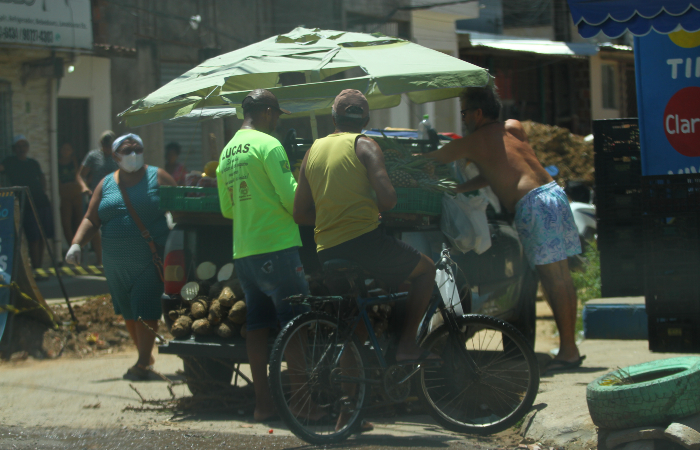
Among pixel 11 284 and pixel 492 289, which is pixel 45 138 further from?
pixel 492 289

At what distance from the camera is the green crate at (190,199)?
5176 millimetres

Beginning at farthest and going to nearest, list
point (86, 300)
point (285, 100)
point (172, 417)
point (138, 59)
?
point (138, 59), point (86, 300), point (285, 100), point (172, 417)

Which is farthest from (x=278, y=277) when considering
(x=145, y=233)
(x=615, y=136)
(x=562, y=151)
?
(x=562, y=151)

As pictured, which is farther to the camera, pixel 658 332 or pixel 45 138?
pixel 45 138

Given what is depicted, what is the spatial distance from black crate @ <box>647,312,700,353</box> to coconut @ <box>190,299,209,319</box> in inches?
110

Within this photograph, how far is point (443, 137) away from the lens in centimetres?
708

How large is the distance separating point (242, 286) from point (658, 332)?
255 cm

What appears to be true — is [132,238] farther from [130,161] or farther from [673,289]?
[673,289]

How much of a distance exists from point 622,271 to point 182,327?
3.16 metres

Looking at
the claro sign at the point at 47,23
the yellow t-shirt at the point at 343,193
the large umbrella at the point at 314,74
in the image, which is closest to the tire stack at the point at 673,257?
the large umbrella at the point at 314,74

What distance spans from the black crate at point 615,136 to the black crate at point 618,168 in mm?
43

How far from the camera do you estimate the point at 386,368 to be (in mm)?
4297

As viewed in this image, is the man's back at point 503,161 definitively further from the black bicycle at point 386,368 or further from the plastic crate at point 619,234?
the black bicycle at point 386,368

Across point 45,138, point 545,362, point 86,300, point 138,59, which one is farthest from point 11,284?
point 138,59
